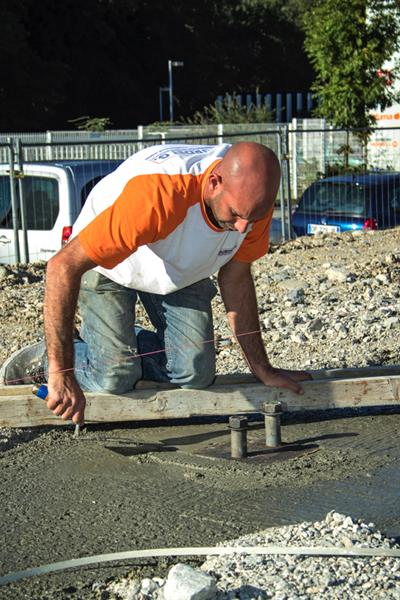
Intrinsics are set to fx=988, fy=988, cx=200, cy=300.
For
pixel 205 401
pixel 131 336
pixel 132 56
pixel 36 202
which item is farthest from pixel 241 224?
pixel 132 56

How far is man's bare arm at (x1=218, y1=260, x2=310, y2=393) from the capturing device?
18.2ft

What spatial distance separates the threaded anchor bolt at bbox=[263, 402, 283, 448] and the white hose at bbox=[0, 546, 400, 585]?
131cm

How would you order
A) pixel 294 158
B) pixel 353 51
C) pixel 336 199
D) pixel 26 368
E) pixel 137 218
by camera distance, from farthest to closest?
1. pixel 294 158
2. pixel 353 51
3. pixel 336 199
4. pixel 26 368
5. pixel 137 218

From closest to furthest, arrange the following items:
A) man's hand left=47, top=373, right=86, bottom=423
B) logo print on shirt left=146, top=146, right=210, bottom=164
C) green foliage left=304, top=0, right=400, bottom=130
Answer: man's hand left=47, top=373, right=86, bottom=423 < logo print on shirt left=146, top=146, right=210, bottom=164 < green foliage left=304, top=0, right=400, bottom=130

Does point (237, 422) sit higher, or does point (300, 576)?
point (237, 422)

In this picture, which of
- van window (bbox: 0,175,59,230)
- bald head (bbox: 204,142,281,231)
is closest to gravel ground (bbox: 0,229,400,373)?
van window (bbox: 0,175,59,230)

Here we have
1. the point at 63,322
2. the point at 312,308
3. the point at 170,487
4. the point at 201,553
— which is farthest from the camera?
the point at 312,308

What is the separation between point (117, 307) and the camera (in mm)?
5438

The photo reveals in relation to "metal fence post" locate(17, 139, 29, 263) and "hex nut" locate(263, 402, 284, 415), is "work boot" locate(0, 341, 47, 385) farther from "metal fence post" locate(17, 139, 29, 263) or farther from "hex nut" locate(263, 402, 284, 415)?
"metal fence post" locate(17, 139, 29, 263)

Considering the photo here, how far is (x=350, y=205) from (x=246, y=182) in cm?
1150

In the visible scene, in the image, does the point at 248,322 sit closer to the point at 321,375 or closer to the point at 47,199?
the point at 321,375

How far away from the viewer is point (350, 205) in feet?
51.7

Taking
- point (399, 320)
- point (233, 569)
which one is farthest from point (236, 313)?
point (399, 320)

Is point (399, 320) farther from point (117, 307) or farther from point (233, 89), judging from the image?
point (233, 89)
